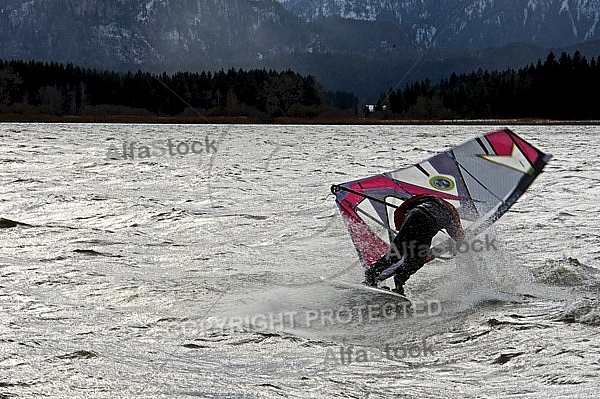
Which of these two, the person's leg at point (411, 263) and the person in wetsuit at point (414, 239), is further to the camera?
the person in wetsuit at point (414, 239)

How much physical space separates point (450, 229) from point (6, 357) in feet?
17.0

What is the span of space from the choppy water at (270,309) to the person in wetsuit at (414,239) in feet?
1.12

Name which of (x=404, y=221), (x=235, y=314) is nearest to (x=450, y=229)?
(x=404, y=221)

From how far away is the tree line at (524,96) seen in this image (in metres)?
92.9

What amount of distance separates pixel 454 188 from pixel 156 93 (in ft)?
335

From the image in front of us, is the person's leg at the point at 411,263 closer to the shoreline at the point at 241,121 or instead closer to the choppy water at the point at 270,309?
the choppy water at the point at 270,309

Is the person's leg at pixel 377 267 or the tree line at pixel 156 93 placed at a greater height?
the tree line at pixel 156 93

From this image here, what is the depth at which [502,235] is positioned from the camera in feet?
40.4

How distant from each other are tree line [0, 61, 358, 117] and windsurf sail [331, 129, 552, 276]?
91.8 meters

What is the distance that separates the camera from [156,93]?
10931cm

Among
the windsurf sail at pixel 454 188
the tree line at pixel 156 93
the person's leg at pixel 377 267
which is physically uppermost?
the tree line at pixel 156 93

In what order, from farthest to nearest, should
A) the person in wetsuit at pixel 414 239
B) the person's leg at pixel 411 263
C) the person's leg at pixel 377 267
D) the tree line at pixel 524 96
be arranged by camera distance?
the tree line at pixel 524 96, the person's leg at pixel 377 267, the person in wetsuit at pixel 414 239, the person's leg at pixel 411 263

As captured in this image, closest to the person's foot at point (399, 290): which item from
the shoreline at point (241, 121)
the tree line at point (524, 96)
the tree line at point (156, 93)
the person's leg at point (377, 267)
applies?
the person's leg at point (377, 267)

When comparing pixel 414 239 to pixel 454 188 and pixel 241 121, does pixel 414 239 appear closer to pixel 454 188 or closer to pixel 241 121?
pixel 454 188
